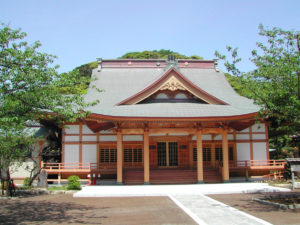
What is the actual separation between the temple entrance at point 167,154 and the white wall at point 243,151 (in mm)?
4844

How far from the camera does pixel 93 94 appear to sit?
2589cm

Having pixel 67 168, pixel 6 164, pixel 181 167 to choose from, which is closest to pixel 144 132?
pixel 181 167

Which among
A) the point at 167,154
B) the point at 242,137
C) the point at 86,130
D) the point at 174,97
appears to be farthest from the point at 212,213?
the point at 86,130

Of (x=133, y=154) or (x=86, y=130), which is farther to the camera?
(x=133, y=154)

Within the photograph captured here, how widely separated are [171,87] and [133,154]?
237 inches

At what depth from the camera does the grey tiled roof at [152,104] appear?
19578 millimetres

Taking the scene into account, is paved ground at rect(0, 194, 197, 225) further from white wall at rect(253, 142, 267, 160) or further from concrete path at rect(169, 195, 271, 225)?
white wall at rect(253, 142, 267, 160)

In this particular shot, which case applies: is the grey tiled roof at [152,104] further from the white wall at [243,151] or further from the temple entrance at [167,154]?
the temple entrance at [167,154]

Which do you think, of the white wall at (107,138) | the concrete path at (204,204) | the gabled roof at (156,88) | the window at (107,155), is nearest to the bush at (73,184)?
the concrete path at (204,204)

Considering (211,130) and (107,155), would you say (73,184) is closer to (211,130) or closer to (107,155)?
(107,155)

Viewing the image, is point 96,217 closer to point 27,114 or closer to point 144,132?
point 27,114

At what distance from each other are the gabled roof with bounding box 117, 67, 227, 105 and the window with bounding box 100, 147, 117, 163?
13.2 feet

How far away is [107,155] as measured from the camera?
74.3 ft

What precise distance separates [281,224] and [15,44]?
9.98 meters
